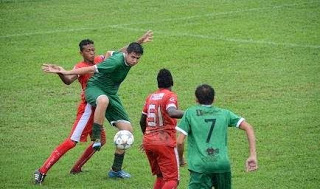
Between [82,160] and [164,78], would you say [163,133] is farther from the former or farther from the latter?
[82,160]

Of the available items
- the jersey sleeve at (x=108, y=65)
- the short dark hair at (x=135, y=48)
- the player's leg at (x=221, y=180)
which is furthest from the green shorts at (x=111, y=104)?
the player's leg at (x=221, y=180)

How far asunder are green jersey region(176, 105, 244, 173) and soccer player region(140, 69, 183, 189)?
109 centimetres

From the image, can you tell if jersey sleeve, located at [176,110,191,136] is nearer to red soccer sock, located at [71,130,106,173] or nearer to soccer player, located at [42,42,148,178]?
soccer player, located at [42,42,148,178]

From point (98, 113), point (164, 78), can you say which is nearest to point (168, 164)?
point (164, 78)

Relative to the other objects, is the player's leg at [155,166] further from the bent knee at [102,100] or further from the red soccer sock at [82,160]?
the red soccer sock at [82,160]

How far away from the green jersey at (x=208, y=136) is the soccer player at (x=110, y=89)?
2645mm

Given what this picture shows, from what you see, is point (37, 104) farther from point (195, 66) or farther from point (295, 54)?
point (295, 54)

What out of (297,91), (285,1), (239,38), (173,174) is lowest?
(173,174)

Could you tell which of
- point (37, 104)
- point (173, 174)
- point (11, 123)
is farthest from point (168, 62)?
point (173, 174)

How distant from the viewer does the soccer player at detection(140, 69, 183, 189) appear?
36.5ft

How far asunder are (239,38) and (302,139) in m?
8.87

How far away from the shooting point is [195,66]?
20359mm

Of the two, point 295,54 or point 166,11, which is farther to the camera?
point 166,11

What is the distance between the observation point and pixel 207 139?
32.6ft
